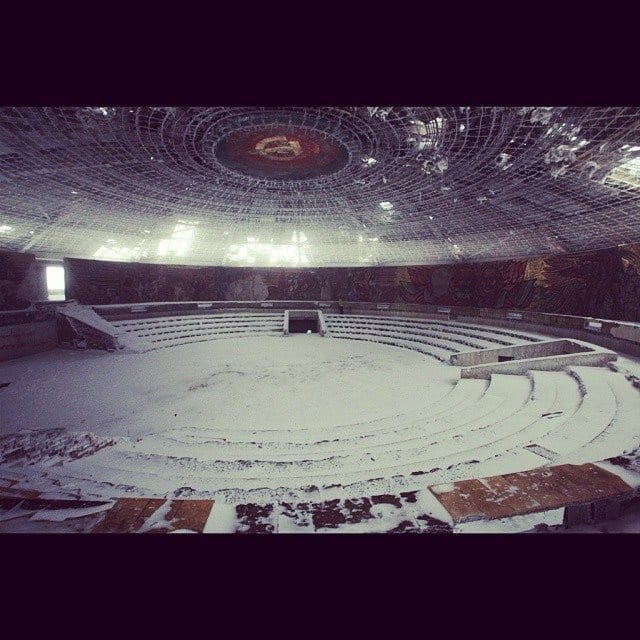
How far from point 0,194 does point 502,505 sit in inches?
850

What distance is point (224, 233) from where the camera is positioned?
963 inches

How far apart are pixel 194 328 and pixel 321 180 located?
12954 mm

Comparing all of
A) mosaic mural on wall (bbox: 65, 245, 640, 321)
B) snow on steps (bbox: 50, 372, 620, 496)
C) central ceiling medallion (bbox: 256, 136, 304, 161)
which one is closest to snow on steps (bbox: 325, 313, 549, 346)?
mosaic mural on wall (bbox: 65, 245, 640, 321)

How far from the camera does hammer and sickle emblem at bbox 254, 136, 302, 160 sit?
36.2 feet

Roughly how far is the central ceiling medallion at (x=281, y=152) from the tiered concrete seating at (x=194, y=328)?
1061 centimetres

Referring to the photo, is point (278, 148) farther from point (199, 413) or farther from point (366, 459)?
point (366, 459)

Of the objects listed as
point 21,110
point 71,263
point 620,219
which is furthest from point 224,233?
point 620,219

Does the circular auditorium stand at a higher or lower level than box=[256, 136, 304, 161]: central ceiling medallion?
lower

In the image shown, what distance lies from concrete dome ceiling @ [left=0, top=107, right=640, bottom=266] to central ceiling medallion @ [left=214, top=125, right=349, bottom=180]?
76 millimetres

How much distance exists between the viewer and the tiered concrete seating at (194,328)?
19.2 m

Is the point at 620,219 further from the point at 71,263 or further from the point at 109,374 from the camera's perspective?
the point at 71,263

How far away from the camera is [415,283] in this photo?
993 inches

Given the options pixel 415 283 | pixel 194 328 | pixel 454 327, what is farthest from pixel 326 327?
pixel 194 328

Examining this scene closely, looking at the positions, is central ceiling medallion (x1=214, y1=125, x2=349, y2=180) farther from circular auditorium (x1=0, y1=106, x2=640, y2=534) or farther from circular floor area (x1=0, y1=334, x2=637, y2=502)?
circular floor area (x1=0, y1=334, x2=637, y2=502)
